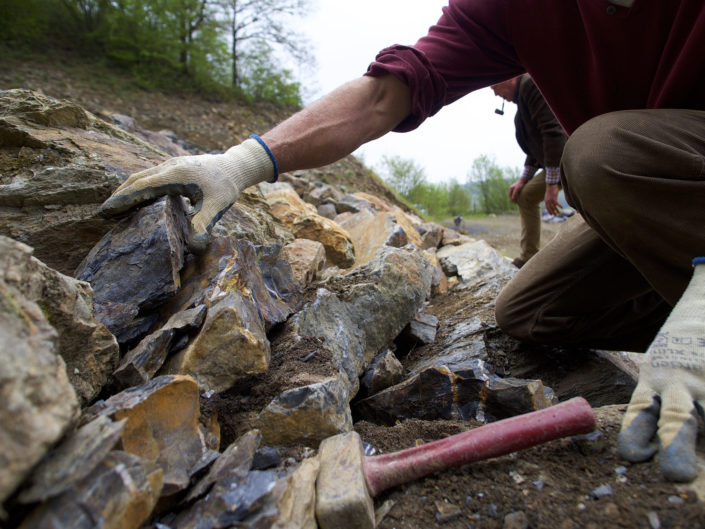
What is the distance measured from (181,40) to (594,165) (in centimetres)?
1614

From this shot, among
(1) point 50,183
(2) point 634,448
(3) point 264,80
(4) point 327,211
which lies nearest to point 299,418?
(2) point 634,448

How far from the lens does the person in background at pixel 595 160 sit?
1.33m

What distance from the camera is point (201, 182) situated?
194cm

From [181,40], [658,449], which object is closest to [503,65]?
[658,449]

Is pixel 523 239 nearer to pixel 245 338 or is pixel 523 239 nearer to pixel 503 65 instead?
pixel 503 65

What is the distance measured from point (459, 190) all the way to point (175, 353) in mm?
27695

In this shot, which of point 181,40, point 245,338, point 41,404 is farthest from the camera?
point 181,40

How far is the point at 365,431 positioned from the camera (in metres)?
1.60

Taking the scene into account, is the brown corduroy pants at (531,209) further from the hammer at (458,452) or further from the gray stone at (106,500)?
the gray stone at (106,500)

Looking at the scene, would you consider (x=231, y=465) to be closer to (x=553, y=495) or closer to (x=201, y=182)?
(x=553, y=495)

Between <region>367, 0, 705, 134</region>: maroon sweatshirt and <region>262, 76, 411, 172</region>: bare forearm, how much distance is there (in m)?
0.08

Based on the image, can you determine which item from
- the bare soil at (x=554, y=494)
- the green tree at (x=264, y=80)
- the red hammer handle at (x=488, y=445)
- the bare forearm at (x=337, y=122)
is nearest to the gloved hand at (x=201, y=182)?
the bare forearm at (x=337, y=122)

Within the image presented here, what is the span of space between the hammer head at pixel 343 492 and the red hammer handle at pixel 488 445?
0.15ft

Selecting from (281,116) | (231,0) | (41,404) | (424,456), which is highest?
(231,0)
